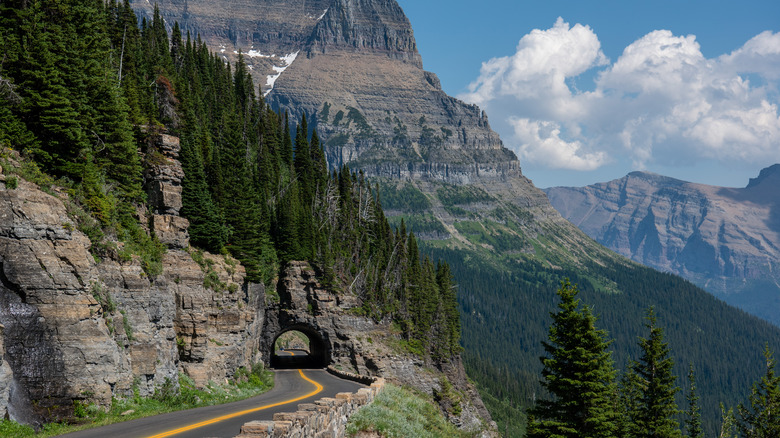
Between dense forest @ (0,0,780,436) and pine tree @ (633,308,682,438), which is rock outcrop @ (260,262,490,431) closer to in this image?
dense forest @ (0,0,780,436)

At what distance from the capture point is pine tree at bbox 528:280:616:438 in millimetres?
33750

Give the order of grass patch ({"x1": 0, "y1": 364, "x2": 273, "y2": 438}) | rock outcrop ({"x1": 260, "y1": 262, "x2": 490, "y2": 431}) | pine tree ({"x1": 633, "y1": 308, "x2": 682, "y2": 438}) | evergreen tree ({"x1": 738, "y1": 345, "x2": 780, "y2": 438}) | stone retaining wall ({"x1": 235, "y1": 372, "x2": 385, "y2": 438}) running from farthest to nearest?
rock outcrop ({"x1": 260, "y1": 262, "x2": 490, "y2": 431})
evergreen tree ({"x1": 738, "y1": 345, "x2": 780, "y2": 438})
pine tree ({"x1": 633, "y1": 308, "x2": 682, "y2": 438})
grass patch ({"x1": 0, "y1": 364, "x2": 273, "y2": 438})
stone retaining wall ({"x1": 235, "y1": 372, "x2": 385, "y2": 438})

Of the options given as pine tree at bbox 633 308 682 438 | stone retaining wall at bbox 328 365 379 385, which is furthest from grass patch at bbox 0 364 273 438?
pine tree at bbox 633 308 682 438

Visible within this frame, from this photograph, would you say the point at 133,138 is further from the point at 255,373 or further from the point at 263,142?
the point at 263,142

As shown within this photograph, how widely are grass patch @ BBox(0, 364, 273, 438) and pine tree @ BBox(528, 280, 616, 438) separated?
18929 mm

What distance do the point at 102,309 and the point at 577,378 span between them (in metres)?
24.5

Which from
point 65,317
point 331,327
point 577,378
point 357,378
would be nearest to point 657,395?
point 577,378

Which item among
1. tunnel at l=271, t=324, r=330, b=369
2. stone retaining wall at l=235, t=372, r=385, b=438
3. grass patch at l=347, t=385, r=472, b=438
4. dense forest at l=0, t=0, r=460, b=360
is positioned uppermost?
dense forest at l=0, t=0, r=460, b=360

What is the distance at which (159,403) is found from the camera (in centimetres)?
2872

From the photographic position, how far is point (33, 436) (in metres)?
19.9

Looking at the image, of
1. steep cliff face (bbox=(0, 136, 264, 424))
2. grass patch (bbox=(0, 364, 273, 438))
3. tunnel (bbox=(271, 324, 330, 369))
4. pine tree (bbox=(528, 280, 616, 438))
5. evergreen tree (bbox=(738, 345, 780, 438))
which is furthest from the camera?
tunnel (bbox=(271, 324, 330, 369))

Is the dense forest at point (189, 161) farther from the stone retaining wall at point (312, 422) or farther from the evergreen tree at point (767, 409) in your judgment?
the stone retaining wall at point (312, 422)

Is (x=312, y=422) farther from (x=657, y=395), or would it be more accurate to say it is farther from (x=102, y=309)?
(x=657, y=395)

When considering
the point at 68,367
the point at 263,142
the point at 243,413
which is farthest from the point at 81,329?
the point at 263,142
